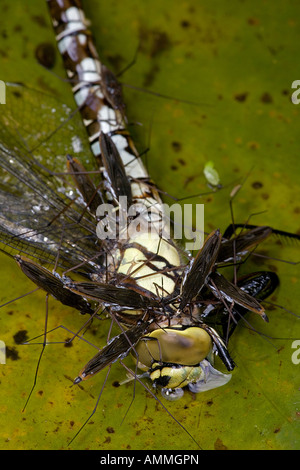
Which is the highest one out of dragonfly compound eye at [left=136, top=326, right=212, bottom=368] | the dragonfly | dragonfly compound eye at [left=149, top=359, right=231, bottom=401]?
the dragonfly

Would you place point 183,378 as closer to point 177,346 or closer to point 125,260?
point 177,346

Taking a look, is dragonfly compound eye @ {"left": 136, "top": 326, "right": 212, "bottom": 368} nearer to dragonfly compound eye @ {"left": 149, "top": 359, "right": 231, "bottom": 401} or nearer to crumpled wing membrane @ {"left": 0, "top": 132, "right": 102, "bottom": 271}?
dragonfly compound eye @ {"left": 149, "top": 359, "right": 231, "bottom": 401}

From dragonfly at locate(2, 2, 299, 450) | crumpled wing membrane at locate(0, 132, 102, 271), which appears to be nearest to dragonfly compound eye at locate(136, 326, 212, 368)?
dragonfly at locate(2, 2, 299, 450)

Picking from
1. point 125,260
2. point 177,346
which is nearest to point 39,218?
point 125,260

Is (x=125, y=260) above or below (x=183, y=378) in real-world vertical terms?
above

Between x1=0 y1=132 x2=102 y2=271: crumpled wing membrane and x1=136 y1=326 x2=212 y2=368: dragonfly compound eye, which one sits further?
x1=0 y1=132 x2=102 y2=271: crumpled wing membrane

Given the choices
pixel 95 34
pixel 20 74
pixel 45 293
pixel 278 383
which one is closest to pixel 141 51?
pixel 95 34

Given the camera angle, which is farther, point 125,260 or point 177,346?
point 125,260
